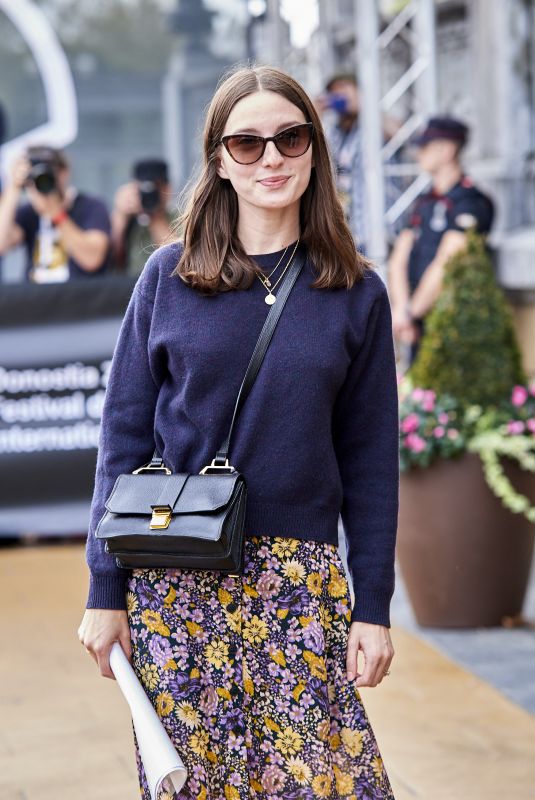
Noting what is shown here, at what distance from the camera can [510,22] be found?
8.73 m

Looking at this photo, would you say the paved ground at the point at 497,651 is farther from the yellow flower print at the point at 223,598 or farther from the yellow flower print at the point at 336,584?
the yellow flower print at the point at 223,598

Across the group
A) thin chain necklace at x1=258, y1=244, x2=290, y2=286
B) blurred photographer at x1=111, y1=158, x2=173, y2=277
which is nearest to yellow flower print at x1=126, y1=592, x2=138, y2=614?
thin chain necklace at x1=258, y1=244, x2=290, y2=286

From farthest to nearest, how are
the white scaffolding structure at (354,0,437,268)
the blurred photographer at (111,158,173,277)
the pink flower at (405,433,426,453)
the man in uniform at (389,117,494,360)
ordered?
the blurred photographer at (111,158,173,277)
the white scaffolding structure at (354,0,437,268)
the man in uniform at (389,117,494,360)
the pink flower at (405,433,426,453)

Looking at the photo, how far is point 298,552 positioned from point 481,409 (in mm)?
3237

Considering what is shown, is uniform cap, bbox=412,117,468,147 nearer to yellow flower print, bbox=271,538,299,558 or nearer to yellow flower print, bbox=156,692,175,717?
yellow flower print, bbox=271,538,299,558

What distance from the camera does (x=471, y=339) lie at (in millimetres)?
5727

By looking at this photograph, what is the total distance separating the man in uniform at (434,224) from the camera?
25.1 ft

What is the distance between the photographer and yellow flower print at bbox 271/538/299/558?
2.60 m

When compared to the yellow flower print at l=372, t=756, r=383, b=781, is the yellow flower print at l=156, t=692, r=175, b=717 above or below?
above

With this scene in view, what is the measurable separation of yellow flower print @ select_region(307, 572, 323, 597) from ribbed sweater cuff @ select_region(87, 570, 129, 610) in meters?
0.35

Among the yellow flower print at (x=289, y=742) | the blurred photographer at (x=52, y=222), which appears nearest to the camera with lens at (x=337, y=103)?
the blurred photographer at (x=52, y=222)

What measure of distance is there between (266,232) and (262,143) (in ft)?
0.59

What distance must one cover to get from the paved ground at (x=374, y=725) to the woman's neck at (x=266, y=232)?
197cm

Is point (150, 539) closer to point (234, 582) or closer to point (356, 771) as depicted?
point (234, 582)
